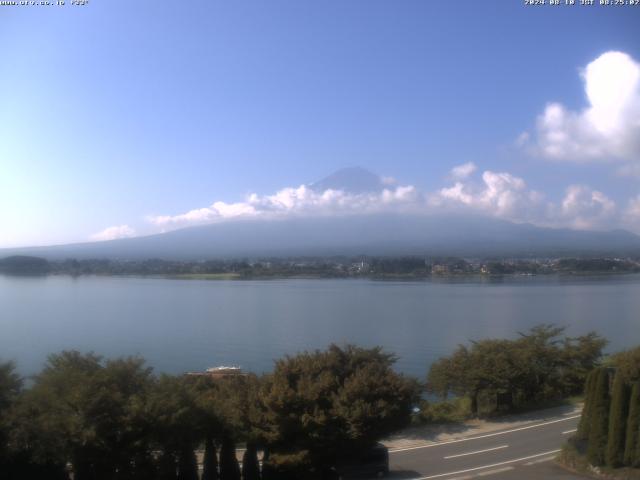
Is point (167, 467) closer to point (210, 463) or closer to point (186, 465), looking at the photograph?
point (186, 465)

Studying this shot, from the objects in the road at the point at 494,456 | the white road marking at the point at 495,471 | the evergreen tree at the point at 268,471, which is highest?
the evergreen tree at the point at 268,471

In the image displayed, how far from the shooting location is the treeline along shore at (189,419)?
480 cm

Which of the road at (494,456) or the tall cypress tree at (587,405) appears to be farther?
the road at (494,456)

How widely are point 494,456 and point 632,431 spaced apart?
1939 millimetres

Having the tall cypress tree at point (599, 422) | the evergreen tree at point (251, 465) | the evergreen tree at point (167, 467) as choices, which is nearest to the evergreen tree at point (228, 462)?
the evergreen tree at point (251, 465)

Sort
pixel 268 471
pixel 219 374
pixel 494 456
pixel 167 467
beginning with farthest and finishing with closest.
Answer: pixel 219 374, pixel 494 456, pixel 268 471, pixel 167 467

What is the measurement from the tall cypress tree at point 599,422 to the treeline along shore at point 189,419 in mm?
129

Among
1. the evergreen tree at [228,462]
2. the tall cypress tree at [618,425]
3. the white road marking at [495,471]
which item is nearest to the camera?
the tall cypress tree at [618,425]

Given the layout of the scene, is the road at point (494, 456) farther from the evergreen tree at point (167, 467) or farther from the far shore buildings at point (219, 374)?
the far shore buildings at point (219, 374)

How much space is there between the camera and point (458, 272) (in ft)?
164

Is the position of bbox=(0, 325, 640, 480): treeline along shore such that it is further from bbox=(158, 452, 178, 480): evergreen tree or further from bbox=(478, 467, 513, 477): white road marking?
bbox=(478, 467, 513, 477): white road marking

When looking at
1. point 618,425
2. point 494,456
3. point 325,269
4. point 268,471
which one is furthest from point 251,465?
point 325,269

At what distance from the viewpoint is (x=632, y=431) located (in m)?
5.36

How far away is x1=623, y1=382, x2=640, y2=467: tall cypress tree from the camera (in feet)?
17.5
